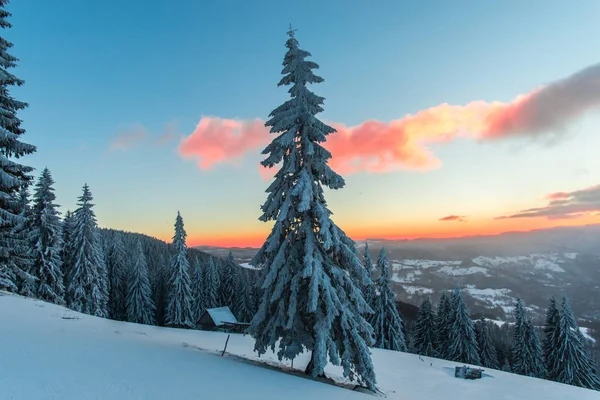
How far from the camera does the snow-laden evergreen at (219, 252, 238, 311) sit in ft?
201

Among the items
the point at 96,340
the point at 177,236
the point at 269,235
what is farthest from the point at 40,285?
the point at 269,235

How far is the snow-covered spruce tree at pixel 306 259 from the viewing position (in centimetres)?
1312

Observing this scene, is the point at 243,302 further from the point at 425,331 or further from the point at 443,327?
the point at 443,327

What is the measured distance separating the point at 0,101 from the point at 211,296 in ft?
157

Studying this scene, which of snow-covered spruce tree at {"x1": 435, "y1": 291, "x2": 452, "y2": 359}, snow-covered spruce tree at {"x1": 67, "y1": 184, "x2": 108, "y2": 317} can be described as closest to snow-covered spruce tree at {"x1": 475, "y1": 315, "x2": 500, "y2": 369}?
→ snow-covered spruce tree at {"x1": 435, "y1": 291, "x2": 452, "y2": 359}

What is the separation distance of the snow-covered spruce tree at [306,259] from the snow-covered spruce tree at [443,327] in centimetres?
4073

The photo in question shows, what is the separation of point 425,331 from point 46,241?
51.0 meters

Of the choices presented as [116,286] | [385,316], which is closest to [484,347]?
[385,316]

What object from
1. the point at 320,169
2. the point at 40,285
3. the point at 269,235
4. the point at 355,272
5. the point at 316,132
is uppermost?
the point at 316,132

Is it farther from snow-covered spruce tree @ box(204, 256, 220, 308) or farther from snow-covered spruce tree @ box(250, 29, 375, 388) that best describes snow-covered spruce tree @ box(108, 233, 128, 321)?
snow-covered spruce tree @ box(250, 29, 375, 388)

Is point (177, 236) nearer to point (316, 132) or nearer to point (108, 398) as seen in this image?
point (316, 132)

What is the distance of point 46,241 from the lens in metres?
33.2

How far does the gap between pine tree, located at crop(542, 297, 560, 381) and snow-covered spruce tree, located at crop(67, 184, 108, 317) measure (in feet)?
173

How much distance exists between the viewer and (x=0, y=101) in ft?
55.0
